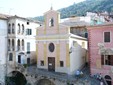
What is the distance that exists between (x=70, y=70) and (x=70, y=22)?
1662 cm

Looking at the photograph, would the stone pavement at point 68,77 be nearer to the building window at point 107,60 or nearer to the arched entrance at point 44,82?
the arched entrance at point 44,82

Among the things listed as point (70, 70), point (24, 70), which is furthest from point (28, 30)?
point (70, 70)

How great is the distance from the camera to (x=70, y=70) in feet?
111

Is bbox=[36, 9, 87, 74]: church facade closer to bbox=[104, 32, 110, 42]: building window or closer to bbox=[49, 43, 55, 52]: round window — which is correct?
bbox=[49, 43, 55, 52]: round window

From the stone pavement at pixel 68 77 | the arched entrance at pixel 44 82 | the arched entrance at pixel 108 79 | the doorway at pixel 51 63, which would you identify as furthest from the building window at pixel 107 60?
the arched entrance at pixel 44 82

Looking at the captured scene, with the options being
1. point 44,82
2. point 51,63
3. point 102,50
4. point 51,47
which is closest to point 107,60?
point 102,50

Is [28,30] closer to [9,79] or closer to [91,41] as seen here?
[9,79]

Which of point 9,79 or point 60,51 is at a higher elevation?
point 60,51

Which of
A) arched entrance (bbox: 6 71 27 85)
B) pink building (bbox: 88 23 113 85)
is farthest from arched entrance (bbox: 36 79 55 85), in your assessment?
pink building (bbox: 88 23 113 85)

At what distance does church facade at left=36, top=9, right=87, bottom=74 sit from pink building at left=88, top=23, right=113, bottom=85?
11.3 ft

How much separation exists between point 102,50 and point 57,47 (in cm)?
759

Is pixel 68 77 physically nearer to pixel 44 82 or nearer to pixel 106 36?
pixel 44 82

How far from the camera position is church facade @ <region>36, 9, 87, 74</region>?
34.1 metres

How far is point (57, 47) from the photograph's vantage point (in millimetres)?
35250
